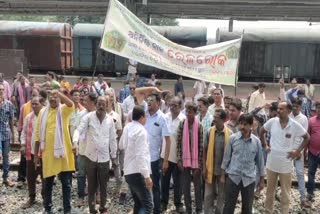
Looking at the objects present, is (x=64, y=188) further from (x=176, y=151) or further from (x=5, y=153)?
(x=5, y=153)

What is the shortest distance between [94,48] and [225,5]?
336 inches

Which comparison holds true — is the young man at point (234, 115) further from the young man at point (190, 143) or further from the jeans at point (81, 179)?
the jeans at point (81, 179)

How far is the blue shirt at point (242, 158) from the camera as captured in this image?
5012mm

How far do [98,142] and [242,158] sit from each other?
5.96 ft

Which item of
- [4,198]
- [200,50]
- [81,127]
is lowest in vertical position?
[4,198]

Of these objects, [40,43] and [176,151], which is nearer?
[176,151]

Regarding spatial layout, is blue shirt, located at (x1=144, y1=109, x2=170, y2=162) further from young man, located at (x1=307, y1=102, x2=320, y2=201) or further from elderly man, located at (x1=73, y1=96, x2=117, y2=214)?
young man, located at (x1=307, y1=102, x2=320, y2=201)

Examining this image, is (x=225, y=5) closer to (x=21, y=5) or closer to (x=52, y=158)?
(x=21, y=5)

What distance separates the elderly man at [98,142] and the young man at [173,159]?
776 millimetres

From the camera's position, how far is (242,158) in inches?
197

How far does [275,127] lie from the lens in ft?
18.6

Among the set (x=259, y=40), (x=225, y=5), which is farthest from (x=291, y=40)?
(x=225, y=5)

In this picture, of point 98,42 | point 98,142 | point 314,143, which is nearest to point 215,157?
point 98,142

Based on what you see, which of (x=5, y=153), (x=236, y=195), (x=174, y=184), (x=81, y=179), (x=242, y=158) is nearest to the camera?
(x=242, y=158)
